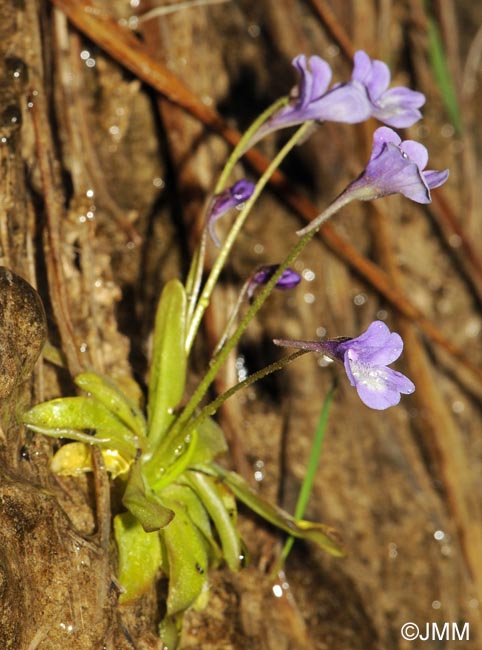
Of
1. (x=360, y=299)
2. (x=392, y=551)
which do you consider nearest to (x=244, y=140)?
(x=360, y=299)

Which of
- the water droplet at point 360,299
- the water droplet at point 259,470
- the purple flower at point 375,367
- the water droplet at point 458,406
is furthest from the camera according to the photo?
the water droplet at point 458,406

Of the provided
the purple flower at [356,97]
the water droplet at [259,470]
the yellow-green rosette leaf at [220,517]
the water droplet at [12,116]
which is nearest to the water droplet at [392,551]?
the water droplet at [259,470]

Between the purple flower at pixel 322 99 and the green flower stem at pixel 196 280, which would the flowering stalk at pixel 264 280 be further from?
the purple flower at pixel 322 99

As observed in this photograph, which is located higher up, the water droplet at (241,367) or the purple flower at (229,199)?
the purple flower at (229,199)

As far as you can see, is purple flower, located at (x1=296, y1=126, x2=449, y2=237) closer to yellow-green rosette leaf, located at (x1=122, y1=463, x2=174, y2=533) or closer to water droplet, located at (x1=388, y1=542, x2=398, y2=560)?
yellow-green rosette leaf, located at (x1=122, y1=463, x2=174, y2=533)

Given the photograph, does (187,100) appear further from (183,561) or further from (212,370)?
(183,561)

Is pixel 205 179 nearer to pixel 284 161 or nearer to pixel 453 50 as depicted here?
pixel 284 161

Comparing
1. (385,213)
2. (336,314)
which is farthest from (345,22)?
(336,314)
